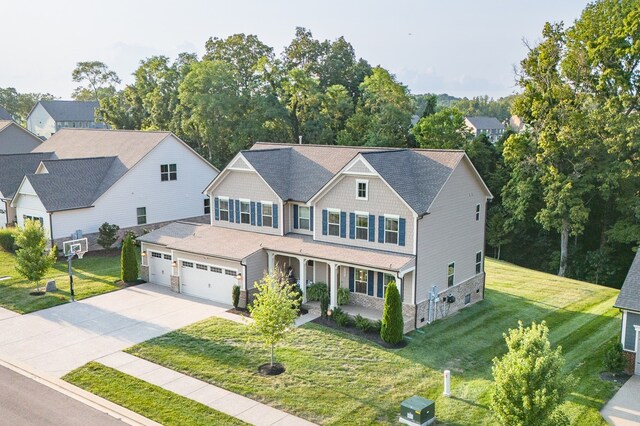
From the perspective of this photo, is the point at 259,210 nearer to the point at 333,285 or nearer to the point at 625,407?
the point at 333,285

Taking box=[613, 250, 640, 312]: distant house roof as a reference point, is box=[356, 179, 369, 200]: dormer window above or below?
above

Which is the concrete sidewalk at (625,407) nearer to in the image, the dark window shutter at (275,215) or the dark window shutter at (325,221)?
the dark window shutter at (325,221)

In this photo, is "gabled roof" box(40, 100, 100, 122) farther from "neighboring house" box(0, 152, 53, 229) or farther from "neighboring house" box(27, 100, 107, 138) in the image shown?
"neighboring house" box(0, 152, 53, 229)

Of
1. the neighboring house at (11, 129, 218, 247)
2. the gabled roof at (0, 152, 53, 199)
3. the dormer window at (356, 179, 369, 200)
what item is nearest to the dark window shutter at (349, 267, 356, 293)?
the dormer window at (356, 179, 369, 200)

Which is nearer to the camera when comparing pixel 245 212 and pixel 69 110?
pixel 245 212

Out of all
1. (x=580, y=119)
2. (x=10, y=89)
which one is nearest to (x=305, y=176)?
(x=580, y=119)

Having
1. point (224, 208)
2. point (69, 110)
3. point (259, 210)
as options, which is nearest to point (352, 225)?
point (259, 210)
